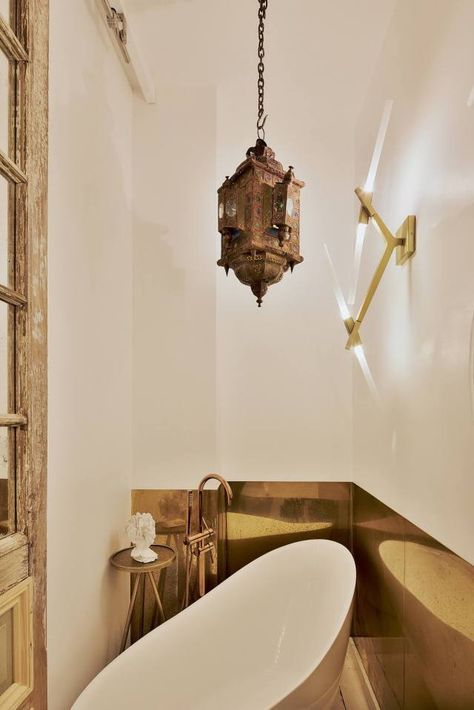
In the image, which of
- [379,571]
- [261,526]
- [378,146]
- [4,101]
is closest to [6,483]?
[4,101]

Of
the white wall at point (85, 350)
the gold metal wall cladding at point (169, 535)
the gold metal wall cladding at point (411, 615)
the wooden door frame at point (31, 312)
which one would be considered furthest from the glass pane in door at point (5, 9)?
the gold metal wall cladding at point (169, 535)

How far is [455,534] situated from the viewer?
4.13 feet

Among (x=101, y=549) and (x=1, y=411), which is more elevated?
(x=1, y=411)

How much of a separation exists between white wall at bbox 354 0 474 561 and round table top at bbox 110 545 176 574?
0.95m

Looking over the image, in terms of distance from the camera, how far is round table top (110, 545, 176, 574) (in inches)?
74.8

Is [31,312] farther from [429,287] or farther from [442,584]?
[442,584]

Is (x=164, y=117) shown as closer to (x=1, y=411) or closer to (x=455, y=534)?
(x=1, y=411)

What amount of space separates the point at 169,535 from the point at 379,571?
1016mm

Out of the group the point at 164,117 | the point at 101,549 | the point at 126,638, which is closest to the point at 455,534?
the point at 101,549

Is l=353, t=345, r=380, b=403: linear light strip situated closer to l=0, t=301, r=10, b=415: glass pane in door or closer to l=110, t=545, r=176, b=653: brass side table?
l=110, t=545, r=176, b=653: brass side table

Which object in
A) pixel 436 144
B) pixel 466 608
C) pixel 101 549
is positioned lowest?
pixel 101 549

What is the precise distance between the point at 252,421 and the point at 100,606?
3.74 feet

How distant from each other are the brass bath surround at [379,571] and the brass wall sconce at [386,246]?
81 cm

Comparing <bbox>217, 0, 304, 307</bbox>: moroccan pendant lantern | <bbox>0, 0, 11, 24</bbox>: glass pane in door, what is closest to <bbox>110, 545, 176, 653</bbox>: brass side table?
<bbox>217, 0, 304, 307</bbox>: moroccan pendant lantern
